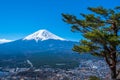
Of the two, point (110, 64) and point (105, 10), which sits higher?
point (105, 10)

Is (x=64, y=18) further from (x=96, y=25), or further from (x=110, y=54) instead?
(x=110, y=54)

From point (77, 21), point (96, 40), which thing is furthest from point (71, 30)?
point (96, 40)

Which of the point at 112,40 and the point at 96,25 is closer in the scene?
the point at 112,40

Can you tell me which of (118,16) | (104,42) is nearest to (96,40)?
(104,42)

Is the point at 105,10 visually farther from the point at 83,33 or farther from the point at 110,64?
the point at 110,64

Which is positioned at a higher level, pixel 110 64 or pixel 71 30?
pixel 71 30

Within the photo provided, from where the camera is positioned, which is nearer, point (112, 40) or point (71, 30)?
point (112, 40)
